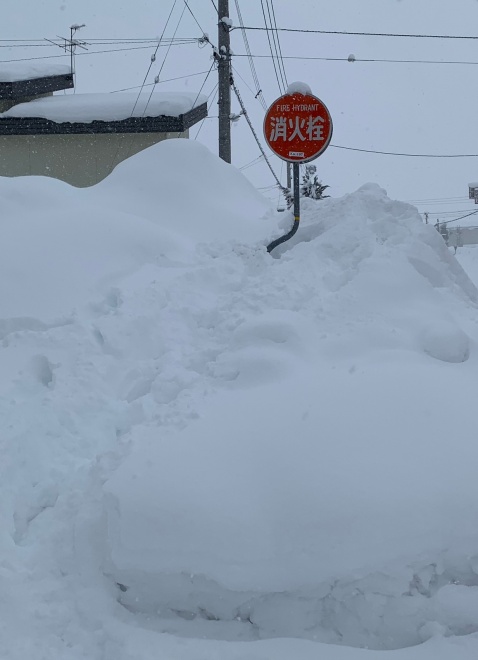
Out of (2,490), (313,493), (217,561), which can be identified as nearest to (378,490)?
(313,493)

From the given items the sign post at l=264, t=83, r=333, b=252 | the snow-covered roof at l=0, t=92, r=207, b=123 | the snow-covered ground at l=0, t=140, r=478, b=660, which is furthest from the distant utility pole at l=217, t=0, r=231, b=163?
the snow-covered ground at l=0, t=140, r=478, b=660

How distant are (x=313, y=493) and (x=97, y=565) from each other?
103 centimetres

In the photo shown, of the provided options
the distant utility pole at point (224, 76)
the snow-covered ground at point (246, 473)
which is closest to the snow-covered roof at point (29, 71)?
the distant utility pole at point (224, 76)

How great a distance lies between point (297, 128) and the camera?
23.2 feet

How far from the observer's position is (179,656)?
264 cm

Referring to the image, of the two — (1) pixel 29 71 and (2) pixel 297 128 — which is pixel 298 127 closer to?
(2) pixel 297 128

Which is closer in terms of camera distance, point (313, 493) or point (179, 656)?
point (179, 656)

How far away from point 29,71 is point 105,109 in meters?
3.76

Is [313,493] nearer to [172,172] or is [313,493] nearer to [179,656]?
[179,656]

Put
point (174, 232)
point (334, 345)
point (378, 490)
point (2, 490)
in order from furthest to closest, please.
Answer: point (174, 232)
point (334, 345)
point (2, 490)
point (378, 490)

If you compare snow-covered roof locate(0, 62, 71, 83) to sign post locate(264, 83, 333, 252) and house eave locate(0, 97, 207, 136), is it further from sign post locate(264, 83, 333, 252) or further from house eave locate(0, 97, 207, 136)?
sign post locate(264, 83, 333, 252)

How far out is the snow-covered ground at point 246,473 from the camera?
8.96 feet

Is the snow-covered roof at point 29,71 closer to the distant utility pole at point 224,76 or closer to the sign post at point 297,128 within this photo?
the distant utility pole at point 224,76

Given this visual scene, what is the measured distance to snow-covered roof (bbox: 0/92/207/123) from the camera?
1437cm
